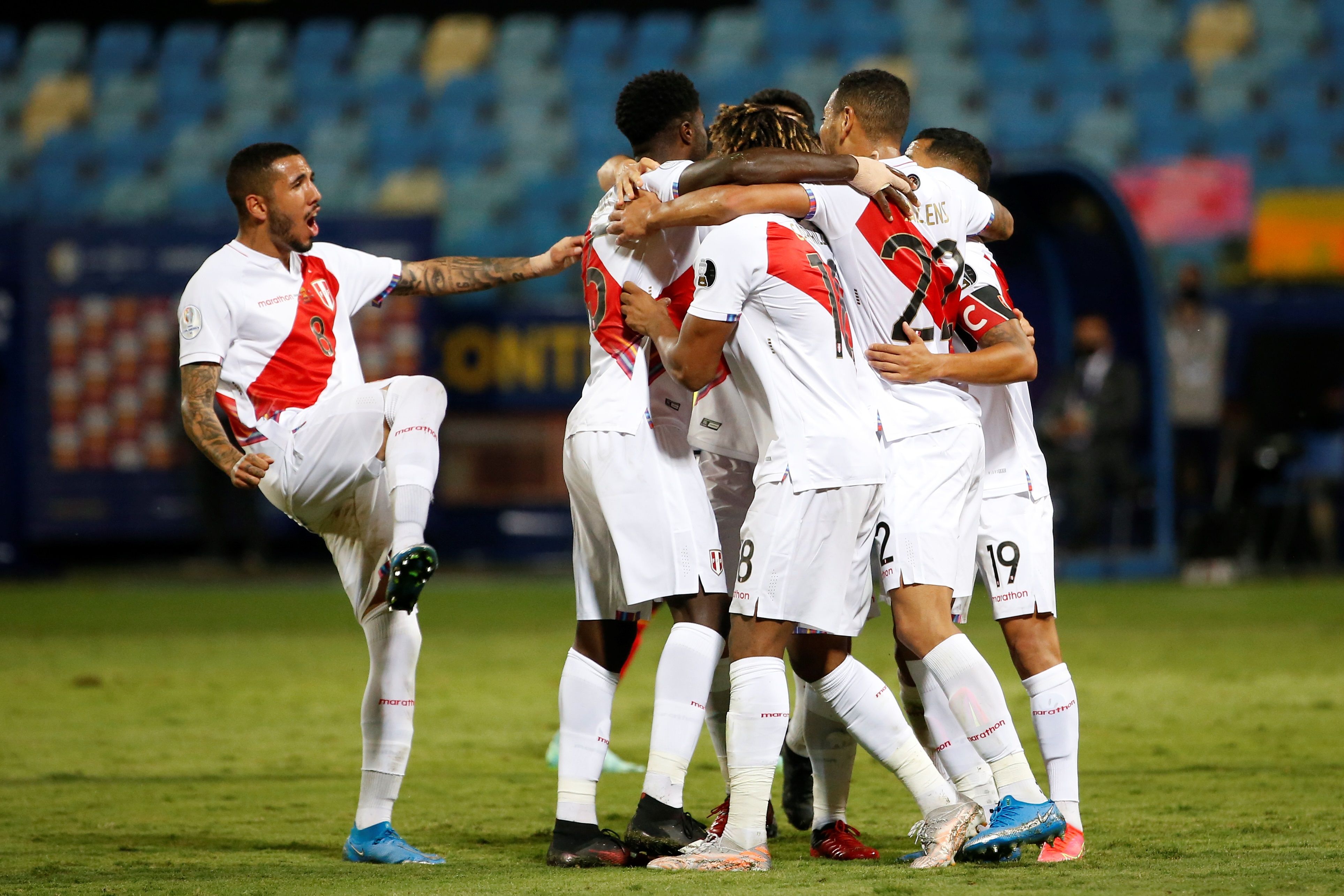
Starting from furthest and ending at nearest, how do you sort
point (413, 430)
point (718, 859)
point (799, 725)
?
point (799, 725)
point (413, 430)
point (718, 859)

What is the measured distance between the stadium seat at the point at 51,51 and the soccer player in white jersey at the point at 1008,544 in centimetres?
1448

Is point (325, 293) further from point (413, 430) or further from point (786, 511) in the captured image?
point (786, 511)

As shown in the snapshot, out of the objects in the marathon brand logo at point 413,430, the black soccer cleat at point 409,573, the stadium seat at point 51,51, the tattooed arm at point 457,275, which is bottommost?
the black soccer cleat at point 409,573

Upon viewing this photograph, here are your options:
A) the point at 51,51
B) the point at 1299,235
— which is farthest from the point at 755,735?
the point at 51,51

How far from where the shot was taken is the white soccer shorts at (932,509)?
3982 mm

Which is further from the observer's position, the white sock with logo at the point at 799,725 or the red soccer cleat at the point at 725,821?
the white sock with logo at the point at 799,725

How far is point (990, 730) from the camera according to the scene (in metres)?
3.92

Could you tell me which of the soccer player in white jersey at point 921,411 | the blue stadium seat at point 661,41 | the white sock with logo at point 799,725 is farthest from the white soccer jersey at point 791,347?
the blue stadium seat at point 661,41

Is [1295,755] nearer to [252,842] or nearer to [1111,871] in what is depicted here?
[1111,871]

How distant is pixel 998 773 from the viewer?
3.92 meters

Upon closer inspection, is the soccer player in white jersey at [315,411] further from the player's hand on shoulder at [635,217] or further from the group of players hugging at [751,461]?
the player's hand on shoulder at [635,217]

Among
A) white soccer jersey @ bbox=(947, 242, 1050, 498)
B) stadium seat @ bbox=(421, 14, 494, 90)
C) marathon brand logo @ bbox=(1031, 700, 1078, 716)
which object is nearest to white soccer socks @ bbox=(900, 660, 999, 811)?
marathon brand logo @ bbox=(1031, 700, 1078, 716)

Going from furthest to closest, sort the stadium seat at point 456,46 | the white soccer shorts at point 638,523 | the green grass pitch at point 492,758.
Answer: the stadium seat at point 456,46 < the white soccer shorts at point 638,523 < the green grass pitch at point 492,758

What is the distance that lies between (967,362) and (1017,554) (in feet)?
1.87
